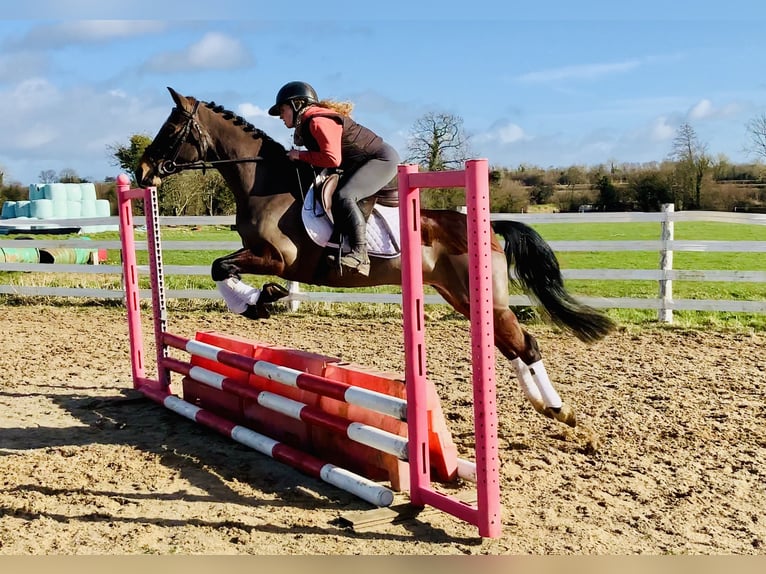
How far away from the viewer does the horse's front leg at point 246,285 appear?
4.24m

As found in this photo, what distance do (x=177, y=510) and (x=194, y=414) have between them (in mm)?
1465

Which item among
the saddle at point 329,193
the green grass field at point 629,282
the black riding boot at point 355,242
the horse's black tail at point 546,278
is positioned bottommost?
the green grass field at point 629,282

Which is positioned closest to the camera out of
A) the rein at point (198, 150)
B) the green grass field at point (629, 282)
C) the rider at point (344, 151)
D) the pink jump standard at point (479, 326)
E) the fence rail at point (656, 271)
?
the pink jump standard at point (479, 326)

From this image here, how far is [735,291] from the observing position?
12109mm

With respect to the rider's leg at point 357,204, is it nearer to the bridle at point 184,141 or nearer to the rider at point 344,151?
the rider at point 344,151

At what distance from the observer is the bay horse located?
4.31 m

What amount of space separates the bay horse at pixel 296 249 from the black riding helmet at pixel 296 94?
408 mm

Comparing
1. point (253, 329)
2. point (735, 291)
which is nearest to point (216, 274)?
point (253, 329)

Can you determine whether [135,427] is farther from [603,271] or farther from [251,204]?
[603,271]

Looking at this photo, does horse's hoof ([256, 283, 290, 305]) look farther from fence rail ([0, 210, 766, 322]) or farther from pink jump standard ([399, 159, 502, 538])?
fence rail ([0, 210, 766, 322])

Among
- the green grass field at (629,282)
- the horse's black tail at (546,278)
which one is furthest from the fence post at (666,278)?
the horse's black tail at (546,278)

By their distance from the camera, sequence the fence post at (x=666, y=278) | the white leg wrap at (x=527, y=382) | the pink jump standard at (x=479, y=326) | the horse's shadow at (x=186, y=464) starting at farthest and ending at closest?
the fence post at (x=666, y=278) < the white leg wrap at (x=527, y=382) < the horse's shadow at (x=186, y=464) < the pink jump standard at (x=479, y=326)

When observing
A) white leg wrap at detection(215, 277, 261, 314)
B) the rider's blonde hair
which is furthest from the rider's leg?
white leg wrap at detection(215, 277, 261, 314)

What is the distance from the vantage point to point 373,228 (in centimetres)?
437
